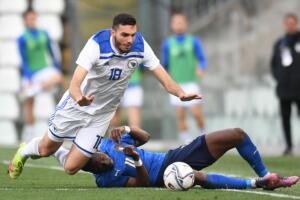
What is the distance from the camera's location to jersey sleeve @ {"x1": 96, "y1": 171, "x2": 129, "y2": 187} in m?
10.4

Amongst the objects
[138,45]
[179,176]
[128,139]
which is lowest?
[179,176]

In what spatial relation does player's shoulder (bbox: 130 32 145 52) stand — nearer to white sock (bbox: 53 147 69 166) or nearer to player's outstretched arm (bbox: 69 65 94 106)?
player's outstretched arm (bbox: 69 65 94 106)

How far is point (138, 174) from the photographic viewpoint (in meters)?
10.2

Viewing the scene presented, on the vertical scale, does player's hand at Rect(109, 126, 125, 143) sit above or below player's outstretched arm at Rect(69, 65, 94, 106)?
below

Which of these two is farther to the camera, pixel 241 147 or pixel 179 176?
pixel 241 147

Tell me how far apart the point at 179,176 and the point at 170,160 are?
1.73 ft

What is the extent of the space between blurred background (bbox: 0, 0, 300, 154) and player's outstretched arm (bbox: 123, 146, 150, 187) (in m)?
9.05

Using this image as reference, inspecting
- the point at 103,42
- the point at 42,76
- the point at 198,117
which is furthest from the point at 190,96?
the point at 42,76

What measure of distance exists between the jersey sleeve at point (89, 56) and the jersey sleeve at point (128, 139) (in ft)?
2.50

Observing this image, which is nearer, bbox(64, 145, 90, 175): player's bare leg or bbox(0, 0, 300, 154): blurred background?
bbox(64, 145, 90, 175): player's bare leg

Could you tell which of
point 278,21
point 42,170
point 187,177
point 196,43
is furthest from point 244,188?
point 278,21

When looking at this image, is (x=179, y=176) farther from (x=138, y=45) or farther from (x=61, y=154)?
(x=61, y=154)

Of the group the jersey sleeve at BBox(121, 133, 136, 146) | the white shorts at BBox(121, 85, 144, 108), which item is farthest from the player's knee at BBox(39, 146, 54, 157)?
the white shorts at BBox(121, 85, 144, 108)

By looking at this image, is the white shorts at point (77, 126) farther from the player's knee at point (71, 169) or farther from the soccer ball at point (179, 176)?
the soccer ball at point (179, 176)
